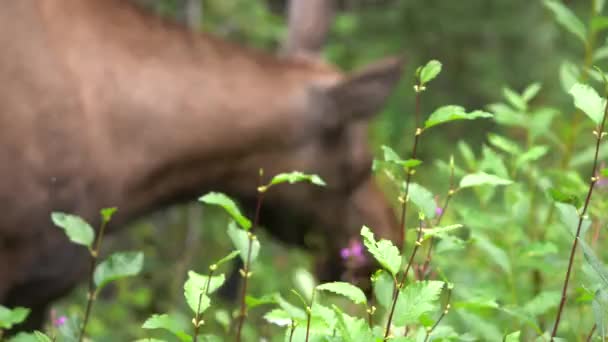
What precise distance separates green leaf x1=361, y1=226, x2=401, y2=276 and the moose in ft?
5.61

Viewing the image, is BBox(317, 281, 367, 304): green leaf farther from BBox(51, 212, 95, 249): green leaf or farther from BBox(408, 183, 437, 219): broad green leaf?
BBox(51, 212, 95, 249): green leaf

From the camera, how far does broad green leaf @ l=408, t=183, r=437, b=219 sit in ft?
2.78

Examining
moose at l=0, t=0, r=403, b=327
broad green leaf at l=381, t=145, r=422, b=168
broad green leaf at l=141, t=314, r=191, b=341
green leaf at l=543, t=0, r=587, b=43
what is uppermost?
green leaf at l=543, t=0, r=587, b=43

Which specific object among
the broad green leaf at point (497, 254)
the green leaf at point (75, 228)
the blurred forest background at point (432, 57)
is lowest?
the blurred forest background at point (432, 57)

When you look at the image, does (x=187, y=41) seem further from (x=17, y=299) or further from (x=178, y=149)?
(x=17, y=299)

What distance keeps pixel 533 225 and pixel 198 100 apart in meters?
1.51

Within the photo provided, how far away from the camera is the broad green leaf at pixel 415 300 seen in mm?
725

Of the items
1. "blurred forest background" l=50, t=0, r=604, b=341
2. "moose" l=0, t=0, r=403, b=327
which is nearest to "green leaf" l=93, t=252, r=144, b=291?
"moose" l=0, t=0, r=403, b=327

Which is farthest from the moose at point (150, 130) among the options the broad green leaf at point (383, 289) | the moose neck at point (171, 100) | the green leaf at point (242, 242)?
the broad green leaf at point (383, 289)

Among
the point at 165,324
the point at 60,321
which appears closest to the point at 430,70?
the point at 165,324

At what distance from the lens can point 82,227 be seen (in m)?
1.00

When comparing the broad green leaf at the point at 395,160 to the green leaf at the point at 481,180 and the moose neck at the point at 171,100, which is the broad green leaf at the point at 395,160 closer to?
the green leaf at the point at 481,180

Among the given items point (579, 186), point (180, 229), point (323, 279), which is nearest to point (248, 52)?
point (323, 279)

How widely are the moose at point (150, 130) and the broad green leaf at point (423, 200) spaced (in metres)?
1.62
